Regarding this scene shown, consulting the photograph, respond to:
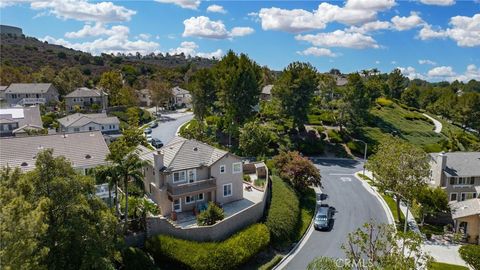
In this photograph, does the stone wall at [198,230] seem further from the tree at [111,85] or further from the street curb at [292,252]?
the tree at [111,85]

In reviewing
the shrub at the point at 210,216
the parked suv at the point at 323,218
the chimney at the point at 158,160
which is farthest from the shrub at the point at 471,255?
the chimney at the point at 158,160

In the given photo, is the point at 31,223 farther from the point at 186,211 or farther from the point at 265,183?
the point at 265,183

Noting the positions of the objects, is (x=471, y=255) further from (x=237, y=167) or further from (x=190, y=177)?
(x=190, y=177)

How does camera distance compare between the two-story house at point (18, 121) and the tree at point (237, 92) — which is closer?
the two-story house at point (18, 121)

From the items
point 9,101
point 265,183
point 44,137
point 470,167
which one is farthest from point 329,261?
point 9,101

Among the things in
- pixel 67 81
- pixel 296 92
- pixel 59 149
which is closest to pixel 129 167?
pixel 59 149
